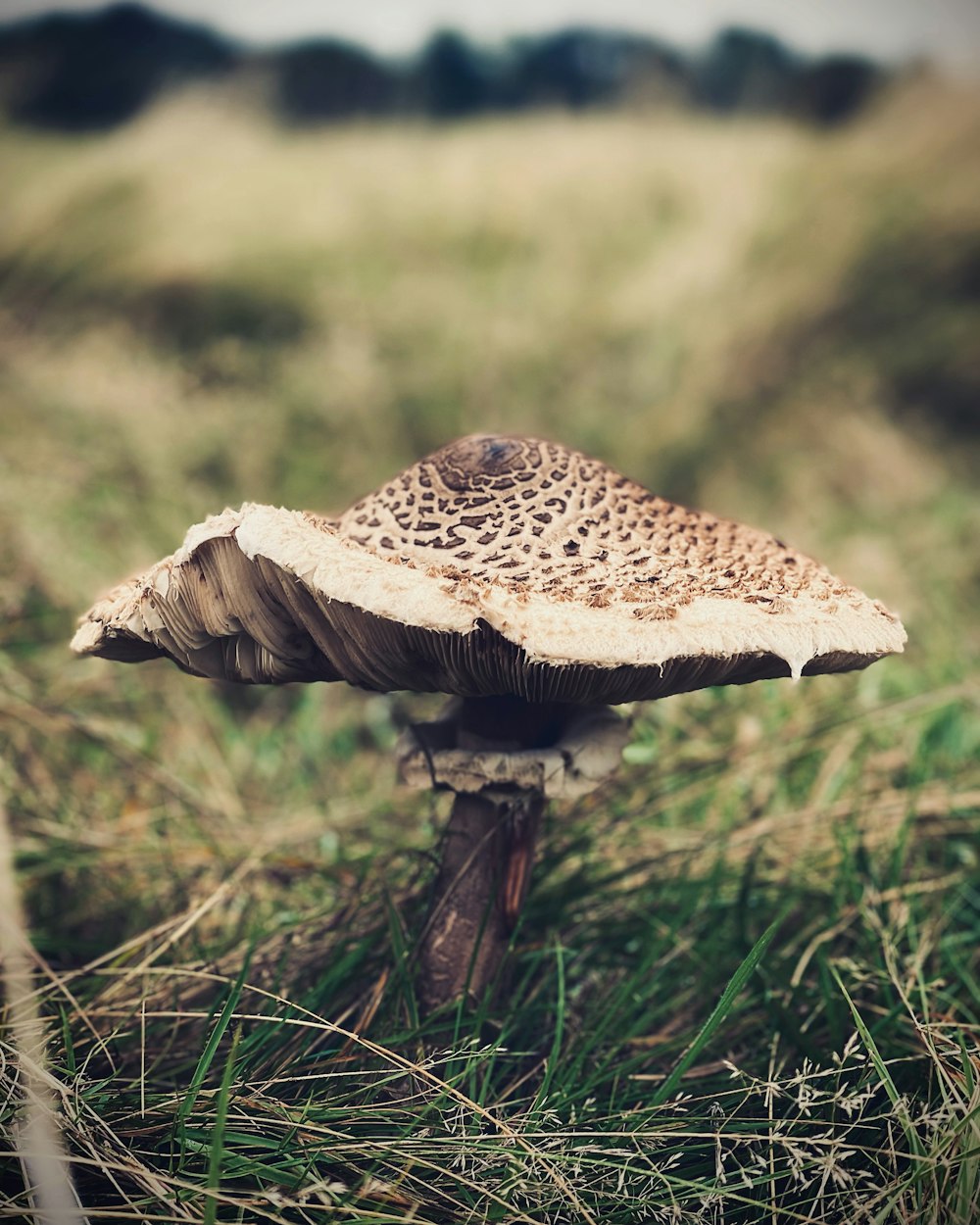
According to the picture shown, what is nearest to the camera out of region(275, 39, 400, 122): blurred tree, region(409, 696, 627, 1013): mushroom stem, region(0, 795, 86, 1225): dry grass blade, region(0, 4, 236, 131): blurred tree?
region(0, 795, 86, 1225): dry grass blade

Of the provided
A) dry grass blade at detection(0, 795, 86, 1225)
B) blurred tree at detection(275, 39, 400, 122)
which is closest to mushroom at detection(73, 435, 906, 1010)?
dry grass blade at detection(0, 795, 86, 1225)

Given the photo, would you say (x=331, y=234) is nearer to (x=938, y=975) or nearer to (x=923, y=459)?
(x=923, y=459)

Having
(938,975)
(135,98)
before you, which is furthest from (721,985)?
(135,98)

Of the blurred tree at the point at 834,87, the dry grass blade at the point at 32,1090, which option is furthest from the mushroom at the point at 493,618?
the blurred tree at the point at 834,87

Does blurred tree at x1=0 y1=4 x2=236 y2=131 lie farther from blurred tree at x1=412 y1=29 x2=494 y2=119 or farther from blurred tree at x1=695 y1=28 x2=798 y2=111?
blurred tree at x1=695 y1=28 x2=798 y2=111

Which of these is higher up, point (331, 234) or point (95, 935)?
point (331, 234)

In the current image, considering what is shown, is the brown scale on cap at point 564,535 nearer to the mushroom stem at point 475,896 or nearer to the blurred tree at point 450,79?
the mushroom stem at point 475,896

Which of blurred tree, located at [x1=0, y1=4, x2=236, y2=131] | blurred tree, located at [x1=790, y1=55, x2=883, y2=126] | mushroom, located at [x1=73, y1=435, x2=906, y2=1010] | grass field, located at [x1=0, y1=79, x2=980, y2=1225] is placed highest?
blurred tree, located at [x1=790, y1=55, x2=883, y2=126]

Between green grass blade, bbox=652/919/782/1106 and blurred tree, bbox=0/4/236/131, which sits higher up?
blurred tree, bbox=0/4/236/131
